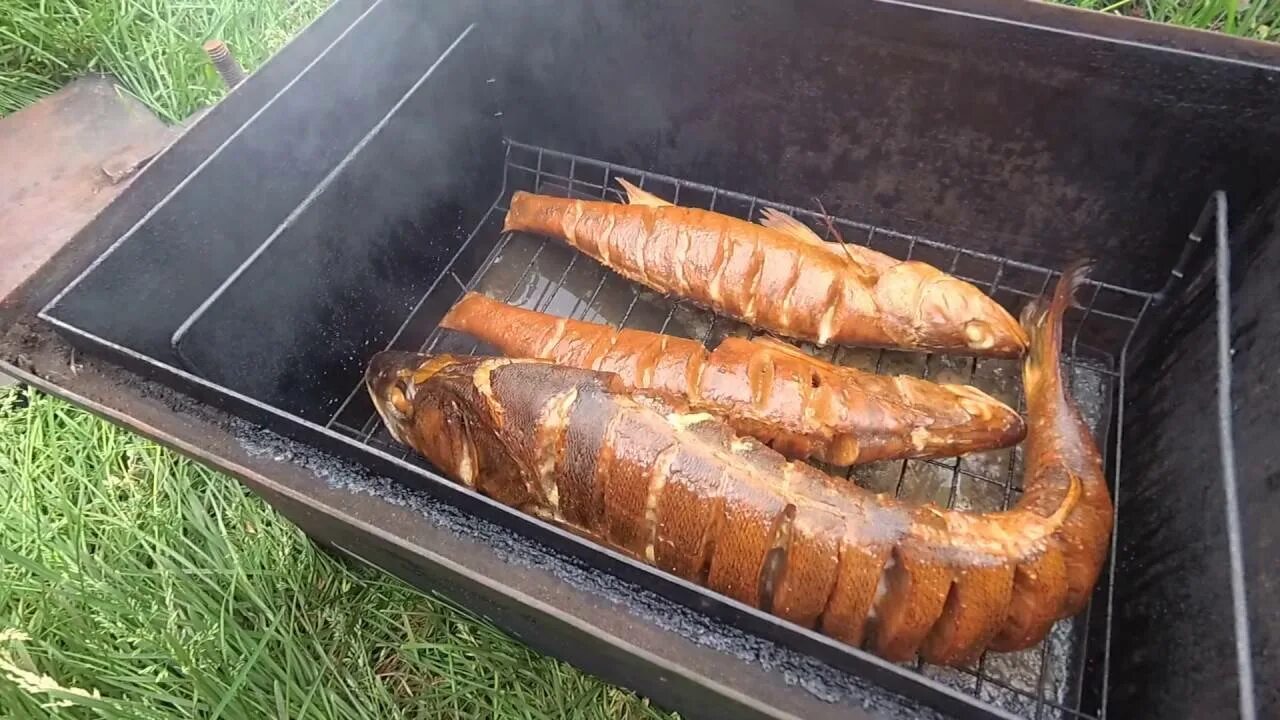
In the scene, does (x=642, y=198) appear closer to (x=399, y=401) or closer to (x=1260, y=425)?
(x=399, y=401)

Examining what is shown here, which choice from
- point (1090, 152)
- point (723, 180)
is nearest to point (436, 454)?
point (723, 180)

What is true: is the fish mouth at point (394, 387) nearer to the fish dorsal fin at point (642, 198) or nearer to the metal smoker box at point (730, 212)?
the metal smoker box at point (730, 212)

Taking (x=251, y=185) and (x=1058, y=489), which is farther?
(x=251, y=185)

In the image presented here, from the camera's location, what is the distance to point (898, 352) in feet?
10.5

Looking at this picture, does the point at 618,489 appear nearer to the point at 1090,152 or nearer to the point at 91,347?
the point at 91,347

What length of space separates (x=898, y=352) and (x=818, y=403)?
83 centimetres

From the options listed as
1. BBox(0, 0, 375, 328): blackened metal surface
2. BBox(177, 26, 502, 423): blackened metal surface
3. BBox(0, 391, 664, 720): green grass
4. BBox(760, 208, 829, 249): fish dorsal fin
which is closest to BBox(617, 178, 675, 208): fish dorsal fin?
BBox(760, 208, 829, 249): fish dorsal fin

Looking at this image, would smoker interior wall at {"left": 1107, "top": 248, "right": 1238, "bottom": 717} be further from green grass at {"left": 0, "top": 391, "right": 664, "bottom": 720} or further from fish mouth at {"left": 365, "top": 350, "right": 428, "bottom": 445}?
fish mouth at {"left": 365, "top": 350, "right": 428, "bottom": 445}

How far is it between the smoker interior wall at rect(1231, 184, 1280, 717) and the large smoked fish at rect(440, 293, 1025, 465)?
2.07 ft

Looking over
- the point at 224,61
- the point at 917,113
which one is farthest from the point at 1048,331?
the point at 224,61

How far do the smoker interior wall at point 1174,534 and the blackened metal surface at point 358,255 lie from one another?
287 cm

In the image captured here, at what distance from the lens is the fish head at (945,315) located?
2773 millimetres

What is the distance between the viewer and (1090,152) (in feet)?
9.10

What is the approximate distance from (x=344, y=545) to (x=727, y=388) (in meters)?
1.49
